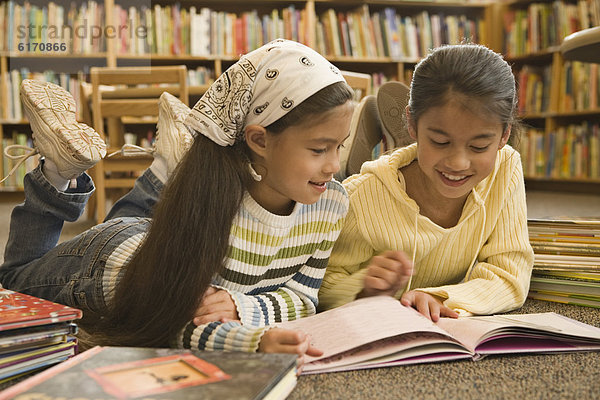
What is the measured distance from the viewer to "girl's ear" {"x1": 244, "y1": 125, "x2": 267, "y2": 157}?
98 cm

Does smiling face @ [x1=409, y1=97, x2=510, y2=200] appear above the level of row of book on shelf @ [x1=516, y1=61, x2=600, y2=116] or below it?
below

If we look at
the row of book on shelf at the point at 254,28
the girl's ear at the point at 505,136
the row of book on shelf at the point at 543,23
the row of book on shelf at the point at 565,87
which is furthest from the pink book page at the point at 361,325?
the row of book on shelf at the point at 543,23

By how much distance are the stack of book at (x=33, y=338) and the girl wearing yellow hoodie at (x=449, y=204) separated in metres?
0.45

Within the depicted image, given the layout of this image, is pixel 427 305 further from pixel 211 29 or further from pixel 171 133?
pixel 211 29

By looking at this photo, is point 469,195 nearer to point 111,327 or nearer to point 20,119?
point 111,327

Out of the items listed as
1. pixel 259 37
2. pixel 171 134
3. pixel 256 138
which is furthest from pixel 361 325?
pixel 259 37

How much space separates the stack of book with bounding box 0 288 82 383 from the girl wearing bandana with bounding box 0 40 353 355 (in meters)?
0.11

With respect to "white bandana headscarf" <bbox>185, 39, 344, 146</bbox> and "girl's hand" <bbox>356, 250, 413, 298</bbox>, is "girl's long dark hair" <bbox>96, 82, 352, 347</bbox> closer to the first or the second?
"white bandana headscarf" <bbox>185, 39, 344, 146</bbox>

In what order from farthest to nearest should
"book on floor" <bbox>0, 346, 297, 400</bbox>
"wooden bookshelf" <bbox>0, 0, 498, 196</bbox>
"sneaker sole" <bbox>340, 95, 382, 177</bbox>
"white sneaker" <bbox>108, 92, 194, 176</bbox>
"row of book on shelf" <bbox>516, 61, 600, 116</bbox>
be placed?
"wooden bookshelf" <bbox>0, 0, 498, 196</bbox> < "row of book on shelf" <bbox>516, 61, 600, 116</bbox> < "sneaker sole" <bbox>340, 95, 382, 177</bbox> < "white sneaker" <bbox>108, 92, 194, 176</bbox> < "book on floor" <bbox>0, 346, 297, 400</bbox>

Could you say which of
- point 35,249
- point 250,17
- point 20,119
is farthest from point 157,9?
point 35,249

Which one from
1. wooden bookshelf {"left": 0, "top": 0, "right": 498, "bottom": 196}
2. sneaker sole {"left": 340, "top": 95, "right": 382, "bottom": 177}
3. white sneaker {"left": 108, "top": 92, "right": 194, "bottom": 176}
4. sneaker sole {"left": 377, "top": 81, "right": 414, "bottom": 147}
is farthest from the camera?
wooden bookshelf {"left": 0, "top": 0, "right": 498, "bottom": 196}

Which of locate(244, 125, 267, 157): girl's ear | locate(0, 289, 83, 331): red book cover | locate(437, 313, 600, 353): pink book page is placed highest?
locate(244, 125, 267, 157): girl's ear

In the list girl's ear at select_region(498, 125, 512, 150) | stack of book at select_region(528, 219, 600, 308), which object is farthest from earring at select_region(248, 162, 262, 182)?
stack of book at select_region(528, 219, 600, 308)

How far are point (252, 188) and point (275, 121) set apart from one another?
0.42 feet
